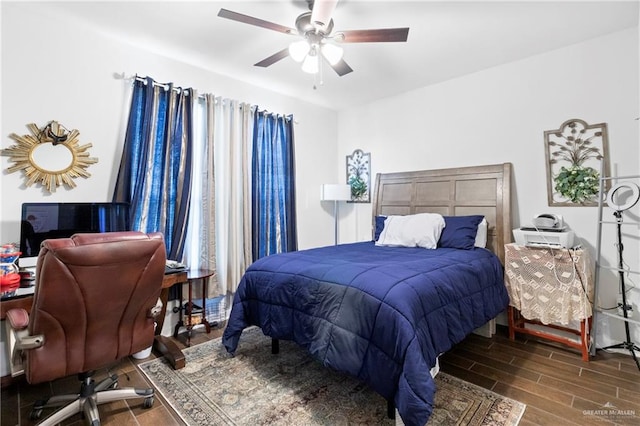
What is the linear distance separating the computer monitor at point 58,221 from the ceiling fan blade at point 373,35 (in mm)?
2193

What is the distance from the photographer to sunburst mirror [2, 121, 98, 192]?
2250mm

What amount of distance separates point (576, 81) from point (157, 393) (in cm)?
423

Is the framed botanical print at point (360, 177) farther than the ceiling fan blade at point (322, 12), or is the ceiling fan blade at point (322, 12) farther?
the framed botanical print at point (360, 177)

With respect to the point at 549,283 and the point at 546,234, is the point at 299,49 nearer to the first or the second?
the point at 546,234

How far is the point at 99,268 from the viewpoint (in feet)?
4.91

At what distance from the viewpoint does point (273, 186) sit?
385cm

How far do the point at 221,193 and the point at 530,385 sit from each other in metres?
3.16

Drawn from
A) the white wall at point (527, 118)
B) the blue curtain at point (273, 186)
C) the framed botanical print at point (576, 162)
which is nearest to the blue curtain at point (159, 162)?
the blue curtain at point (273, 186)

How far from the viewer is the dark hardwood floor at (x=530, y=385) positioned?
5.90 feet

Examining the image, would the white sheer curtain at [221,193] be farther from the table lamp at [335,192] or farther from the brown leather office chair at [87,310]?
the brown leather office chair at [87,310]

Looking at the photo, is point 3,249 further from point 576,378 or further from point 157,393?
point 576,378

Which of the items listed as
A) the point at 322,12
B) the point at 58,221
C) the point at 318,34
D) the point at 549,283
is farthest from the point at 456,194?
the point at 58,221

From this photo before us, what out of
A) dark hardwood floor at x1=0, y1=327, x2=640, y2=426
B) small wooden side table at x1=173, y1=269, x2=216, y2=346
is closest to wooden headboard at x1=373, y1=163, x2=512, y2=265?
dark hardwood floor at x1=0, y1=327, x2=640, y2=426

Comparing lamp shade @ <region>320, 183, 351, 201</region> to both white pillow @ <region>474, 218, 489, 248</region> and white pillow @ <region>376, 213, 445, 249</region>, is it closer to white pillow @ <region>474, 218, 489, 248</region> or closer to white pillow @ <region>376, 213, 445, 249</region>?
white pillow @ <region>376, 213, 445, 249</region>
